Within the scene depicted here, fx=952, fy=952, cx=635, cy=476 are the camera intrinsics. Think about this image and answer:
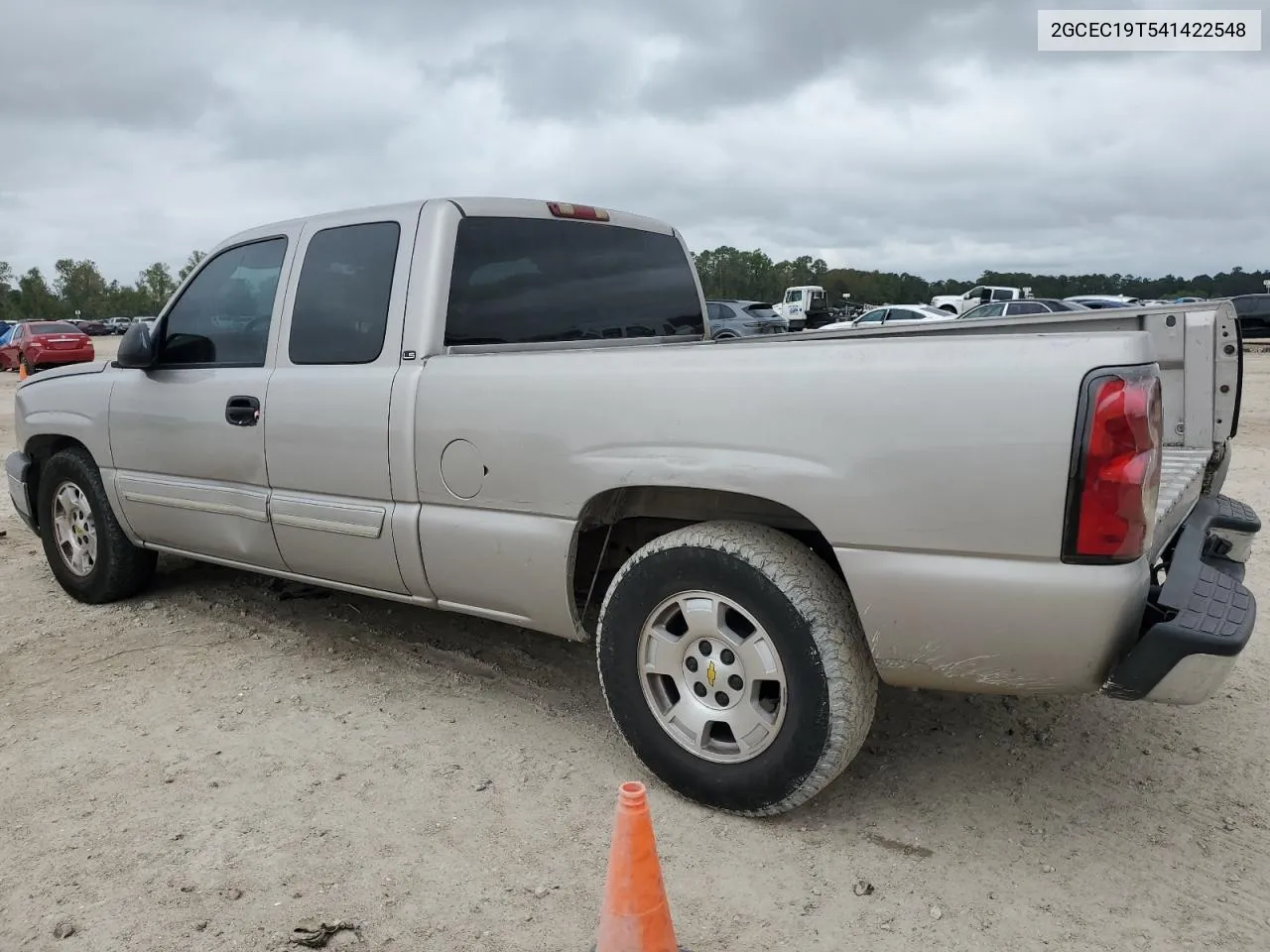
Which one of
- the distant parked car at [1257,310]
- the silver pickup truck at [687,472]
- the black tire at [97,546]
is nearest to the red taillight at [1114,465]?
the silver pickup truck at [687,472]

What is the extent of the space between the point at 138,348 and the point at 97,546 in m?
1.31

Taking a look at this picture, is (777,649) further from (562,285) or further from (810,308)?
(810,308)

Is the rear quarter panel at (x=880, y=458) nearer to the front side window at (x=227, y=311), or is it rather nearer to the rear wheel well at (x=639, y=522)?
the rear wheel well at (x=639, y=522)

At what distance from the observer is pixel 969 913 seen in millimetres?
2404

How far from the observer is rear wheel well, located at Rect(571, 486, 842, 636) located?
112 inches

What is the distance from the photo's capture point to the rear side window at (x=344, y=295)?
3596mm

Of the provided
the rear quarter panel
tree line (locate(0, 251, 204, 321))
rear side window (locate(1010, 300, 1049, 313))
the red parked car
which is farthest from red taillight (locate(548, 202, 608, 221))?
tree line (locate(0, 251, 204, 321))

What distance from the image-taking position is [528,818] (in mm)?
2881

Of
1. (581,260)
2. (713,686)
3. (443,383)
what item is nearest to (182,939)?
(713,686)

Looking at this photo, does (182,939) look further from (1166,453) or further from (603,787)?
(1166,453)

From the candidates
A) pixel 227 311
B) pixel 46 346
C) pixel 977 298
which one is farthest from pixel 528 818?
pixel 977 298

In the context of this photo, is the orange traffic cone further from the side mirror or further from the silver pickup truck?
the side mirror

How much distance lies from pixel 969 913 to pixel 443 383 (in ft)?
7.36

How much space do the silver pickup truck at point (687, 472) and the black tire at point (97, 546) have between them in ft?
1.01
